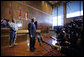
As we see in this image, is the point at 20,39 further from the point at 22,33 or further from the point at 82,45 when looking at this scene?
the point at 82,45

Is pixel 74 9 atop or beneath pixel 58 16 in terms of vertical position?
atop

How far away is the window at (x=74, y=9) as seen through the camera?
27.5 ft

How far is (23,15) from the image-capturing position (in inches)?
216

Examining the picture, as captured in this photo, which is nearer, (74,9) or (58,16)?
(74,9)

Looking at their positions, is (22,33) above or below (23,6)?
below

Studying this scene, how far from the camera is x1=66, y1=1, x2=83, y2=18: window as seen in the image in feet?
27.5

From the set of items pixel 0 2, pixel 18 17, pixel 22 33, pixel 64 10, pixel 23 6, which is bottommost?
pixel 22 33

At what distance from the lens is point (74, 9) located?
902 centimetres

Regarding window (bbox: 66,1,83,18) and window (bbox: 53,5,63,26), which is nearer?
window (bbox: 66,1,83,18)

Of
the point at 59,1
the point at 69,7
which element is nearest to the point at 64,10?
the point at 69,7

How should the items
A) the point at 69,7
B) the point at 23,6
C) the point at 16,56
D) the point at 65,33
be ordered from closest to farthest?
the point at 16,56
the point at 65,33
the point at 23,6
the point at 69,7

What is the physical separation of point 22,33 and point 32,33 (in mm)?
2491

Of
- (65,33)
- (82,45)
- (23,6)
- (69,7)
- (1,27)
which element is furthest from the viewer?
(69,7)

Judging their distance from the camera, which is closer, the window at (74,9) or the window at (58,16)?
the window at (74,9)
